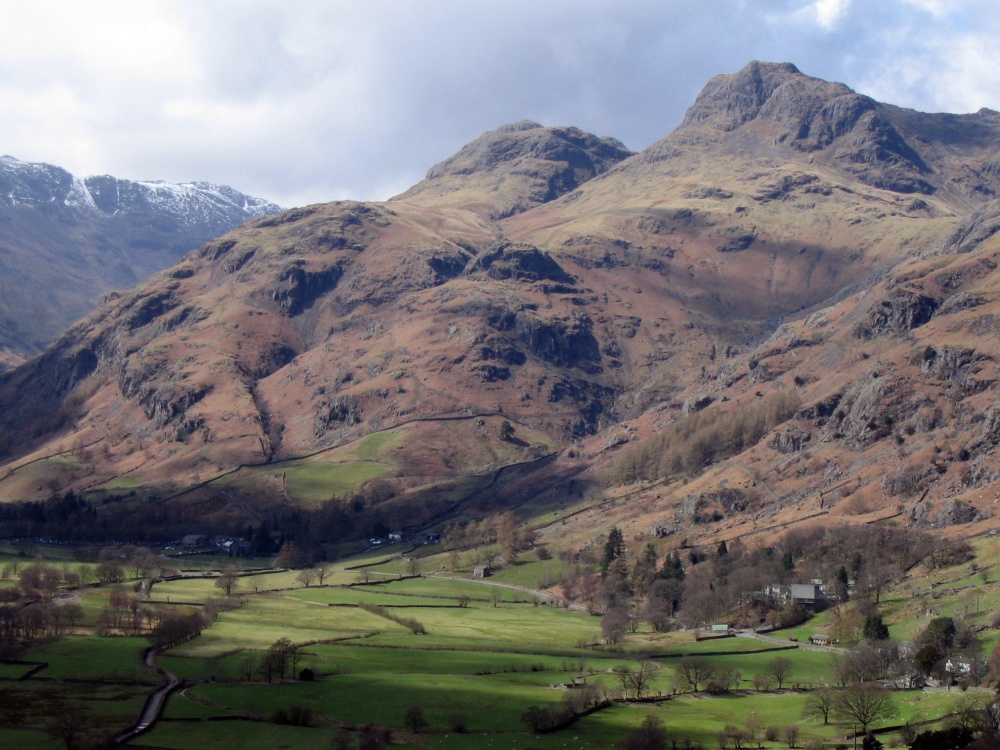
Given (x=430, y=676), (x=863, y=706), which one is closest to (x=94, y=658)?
(x=430, y=676)

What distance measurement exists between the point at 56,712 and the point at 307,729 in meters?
24.0

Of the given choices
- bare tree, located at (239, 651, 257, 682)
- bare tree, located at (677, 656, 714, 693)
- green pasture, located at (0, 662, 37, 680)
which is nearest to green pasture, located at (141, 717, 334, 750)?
bare tree, located at (239, 651, 257, 682)

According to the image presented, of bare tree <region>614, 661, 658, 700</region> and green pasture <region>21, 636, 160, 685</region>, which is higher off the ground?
green pasture <region>21, 636, 160, 685</region>

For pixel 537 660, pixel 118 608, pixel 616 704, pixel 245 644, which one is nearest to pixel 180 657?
pixel 245 644

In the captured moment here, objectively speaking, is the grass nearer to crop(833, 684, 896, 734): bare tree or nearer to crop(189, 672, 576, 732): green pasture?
crop(189, 672, 576, 732): green pasture

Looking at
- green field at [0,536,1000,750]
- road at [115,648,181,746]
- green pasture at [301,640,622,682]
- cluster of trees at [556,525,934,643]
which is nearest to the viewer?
road at [115,648,181,746]

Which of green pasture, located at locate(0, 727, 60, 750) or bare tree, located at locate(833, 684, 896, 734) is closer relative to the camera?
green pasture, located at locate(0, 727, 60, 750)

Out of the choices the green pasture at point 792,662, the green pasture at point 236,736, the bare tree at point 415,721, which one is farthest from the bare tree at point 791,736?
the green pasture at point 236,736

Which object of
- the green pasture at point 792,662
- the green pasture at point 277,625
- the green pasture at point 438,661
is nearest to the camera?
the green pasture at point 792,662

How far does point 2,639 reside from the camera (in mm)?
134875

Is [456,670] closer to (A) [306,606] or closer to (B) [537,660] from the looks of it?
(B) [537,660]

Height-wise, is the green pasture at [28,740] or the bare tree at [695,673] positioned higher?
the green pasture at [28,740]

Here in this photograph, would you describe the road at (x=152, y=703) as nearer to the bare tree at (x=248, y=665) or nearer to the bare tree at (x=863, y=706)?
the bare tree at (x=248, y=665)

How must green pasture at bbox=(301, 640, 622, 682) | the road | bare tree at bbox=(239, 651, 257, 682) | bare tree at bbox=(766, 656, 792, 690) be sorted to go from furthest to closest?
green pasture at bbox=(301, 640, 622, 682) → bare tree at bbox=(766, 656, 792, 690) → bare tree at bbox=(239, 651, 257, 682) → the road
